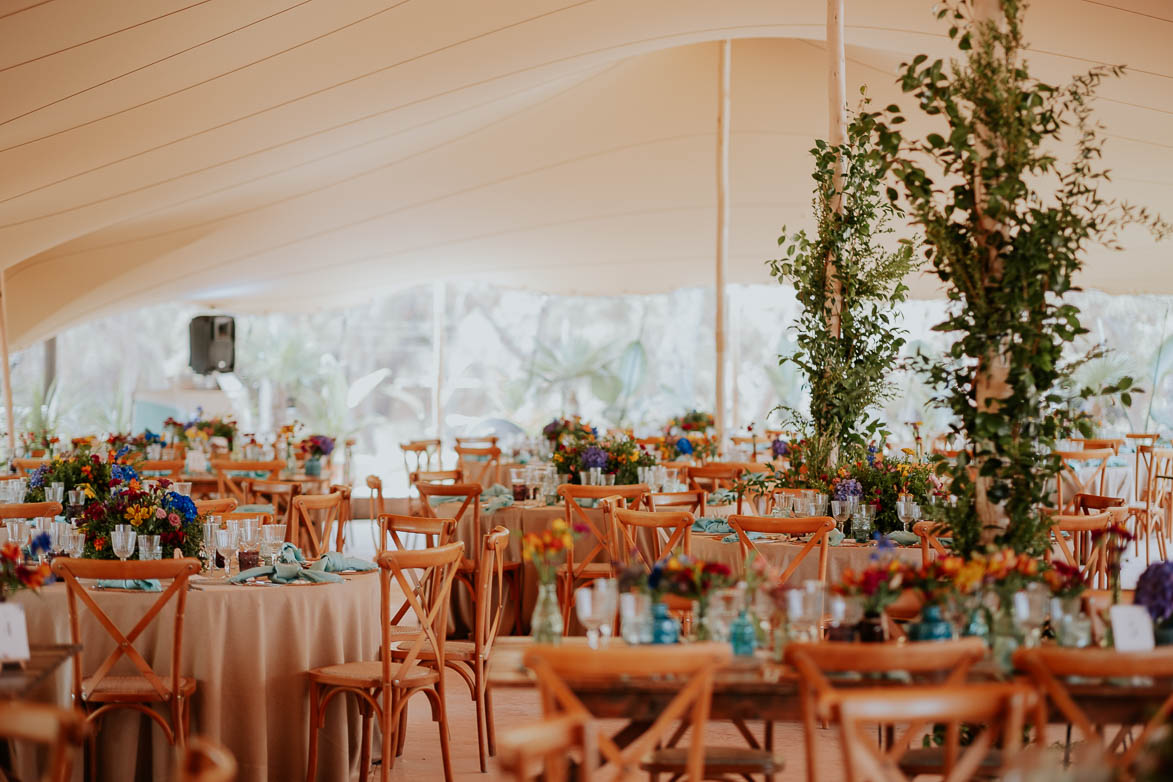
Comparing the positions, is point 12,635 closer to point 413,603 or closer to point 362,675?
point 362,675

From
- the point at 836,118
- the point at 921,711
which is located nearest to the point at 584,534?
the point at 836,118

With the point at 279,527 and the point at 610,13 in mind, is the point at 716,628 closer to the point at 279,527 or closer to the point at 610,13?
the point at 279,527

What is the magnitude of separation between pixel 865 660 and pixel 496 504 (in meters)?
4.63

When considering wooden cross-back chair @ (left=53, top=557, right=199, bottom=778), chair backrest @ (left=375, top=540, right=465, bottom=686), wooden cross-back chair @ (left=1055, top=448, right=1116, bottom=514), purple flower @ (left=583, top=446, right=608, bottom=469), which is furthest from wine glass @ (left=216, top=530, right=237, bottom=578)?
wooden cross-back chair @ (left=1055, top=448, right=1116, bottom=514)

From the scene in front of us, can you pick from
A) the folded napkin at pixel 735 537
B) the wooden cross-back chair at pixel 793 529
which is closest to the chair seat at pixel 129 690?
the wooden cross-back chair at pixel 793 529

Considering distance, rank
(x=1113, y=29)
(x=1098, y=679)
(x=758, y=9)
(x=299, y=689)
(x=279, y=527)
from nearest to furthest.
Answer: (x=1098, y=679) → (x=299, y=689) → (x=279, y=527) → (x=1113, y=29) → (x=758, y=9)

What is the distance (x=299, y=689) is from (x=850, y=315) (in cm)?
373

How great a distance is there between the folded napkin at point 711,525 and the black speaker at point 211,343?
883 centimetres

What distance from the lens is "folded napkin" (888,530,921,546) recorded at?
5598 millimetres

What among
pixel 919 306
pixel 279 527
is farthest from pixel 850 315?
pixel 919 306

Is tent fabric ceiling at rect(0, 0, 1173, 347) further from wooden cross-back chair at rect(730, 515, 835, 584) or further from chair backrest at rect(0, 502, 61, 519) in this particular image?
wooden cross-back chair at rect(730, 515, 835, 584)

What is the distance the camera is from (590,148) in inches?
457

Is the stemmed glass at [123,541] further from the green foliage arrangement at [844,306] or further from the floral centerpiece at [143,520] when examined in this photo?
the green foliage arrangement at [844,306]

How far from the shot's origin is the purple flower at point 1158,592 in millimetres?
3209
